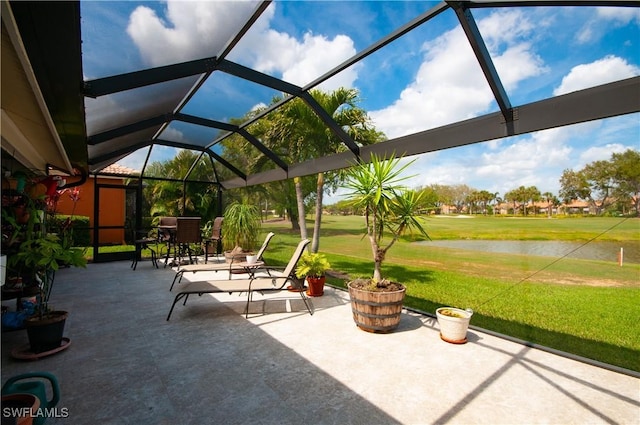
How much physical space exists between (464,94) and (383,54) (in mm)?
1157

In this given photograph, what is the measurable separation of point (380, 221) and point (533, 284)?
5.49 m

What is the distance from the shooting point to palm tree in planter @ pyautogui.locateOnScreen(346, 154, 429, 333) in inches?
147

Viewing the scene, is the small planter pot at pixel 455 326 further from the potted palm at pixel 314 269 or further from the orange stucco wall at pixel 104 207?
the orange stucco wall at pixel 104 207

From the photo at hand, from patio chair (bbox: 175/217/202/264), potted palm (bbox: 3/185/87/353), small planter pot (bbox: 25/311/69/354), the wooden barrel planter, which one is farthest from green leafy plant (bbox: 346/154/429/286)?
patio chair (bbox: 175/217/202/264)

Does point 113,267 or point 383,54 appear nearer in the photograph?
point 383,54

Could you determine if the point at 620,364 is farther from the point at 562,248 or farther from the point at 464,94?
the point at 562,248

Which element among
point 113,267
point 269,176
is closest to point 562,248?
point 269,176

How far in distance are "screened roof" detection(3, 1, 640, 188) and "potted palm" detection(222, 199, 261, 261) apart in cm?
464

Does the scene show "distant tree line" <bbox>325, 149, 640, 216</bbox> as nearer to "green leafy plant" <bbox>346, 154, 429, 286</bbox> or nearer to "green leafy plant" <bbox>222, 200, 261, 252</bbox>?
"green leafy plant" <bbox>346, 154, 429, 286</bbox>

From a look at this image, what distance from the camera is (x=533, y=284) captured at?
7395 millimetres

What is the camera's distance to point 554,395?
2.51 m

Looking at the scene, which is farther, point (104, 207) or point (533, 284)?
point (104, 207)

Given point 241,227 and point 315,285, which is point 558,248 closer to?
point 315,285

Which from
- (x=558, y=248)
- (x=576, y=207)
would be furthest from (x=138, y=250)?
(x=558, y=248)
